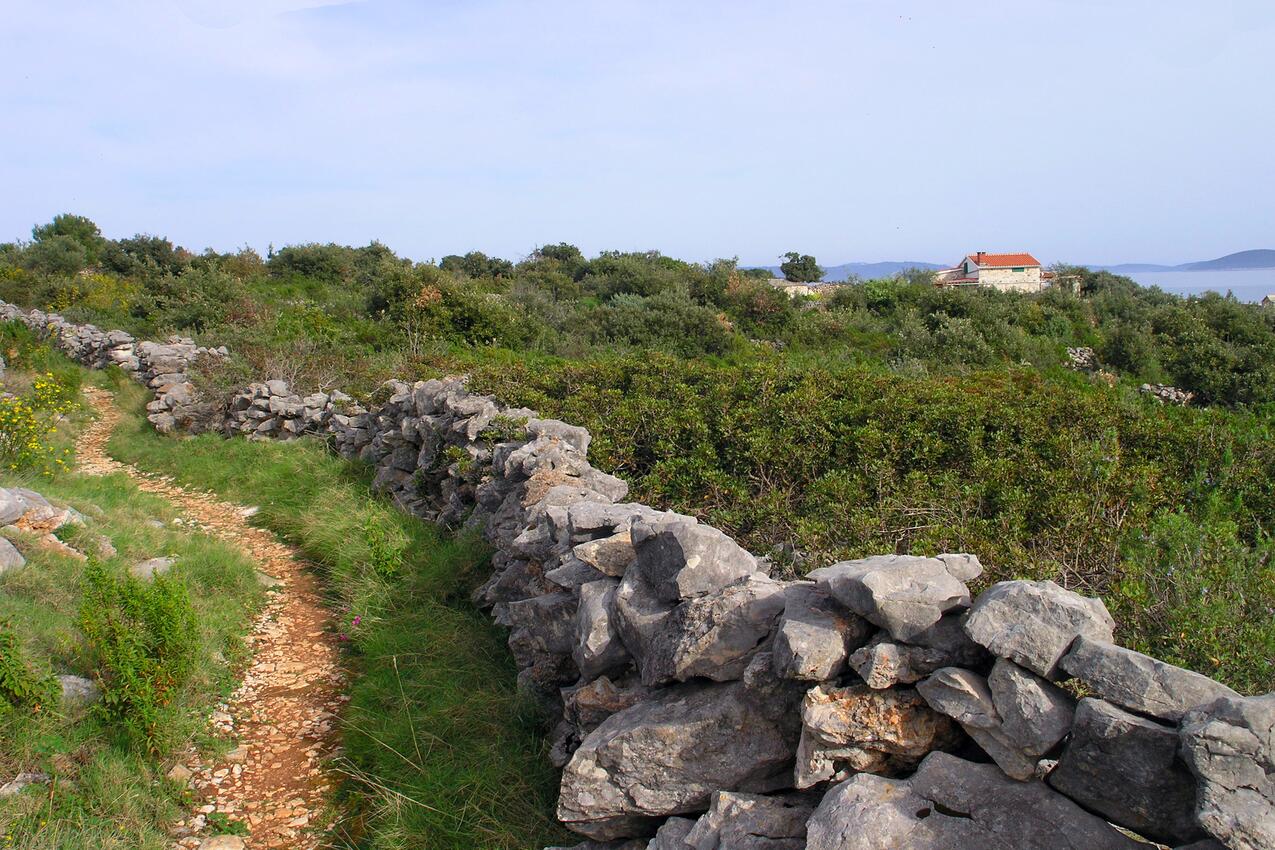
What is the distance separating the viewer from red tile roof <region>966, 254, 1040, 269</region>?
48281 mm

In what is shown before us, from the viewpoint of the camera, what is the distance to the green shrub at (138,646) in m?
4.81

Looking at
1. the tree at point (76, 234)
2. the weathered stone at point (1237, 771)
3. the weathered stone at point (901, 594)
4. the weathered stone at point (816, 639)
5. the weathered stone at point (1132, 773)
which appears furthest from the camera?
the tree at point (76, 234)

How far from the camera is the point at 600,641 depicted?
4227 mm

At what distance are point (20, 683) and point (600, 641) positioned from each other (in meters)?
3.34

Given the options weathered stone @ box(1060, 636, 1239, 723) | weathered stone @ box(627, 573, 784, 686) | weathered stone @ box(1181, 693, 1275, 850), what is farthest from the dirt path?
weathered stone @ box(1181, 693, 1275, 850)

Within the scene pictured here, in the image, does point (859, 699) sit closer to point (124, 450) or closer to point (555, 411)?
point (555, 411)

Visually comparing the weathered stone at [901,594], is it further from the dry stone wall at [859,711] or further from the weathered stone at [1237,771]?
the weathered stone at [1237,771]

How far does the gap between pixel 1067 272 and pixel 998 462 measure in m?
35.0

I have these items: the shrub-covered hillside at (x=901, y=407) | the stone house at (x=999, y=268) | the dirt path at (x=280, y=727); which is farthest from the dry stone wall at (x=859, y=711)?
the stone house at (x=999, y=268)

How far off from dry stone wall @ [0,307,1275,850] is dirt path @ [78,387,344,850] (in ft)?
4.76

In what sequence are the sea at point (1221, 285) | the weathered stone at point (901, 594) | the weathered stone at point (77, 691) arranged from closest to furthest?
the weathered stone at point (901, 594) → the weathered stone at point (77, 691) → the sea at point (1221, 285)

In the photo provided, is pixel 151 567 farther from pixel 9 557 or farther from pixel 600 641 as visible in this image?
pixel 600 641

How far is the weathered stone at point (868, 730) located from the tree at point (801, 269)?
50.4 m

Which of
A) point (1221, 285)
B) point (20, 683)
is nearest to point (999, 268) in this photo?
point (1221, 285)
